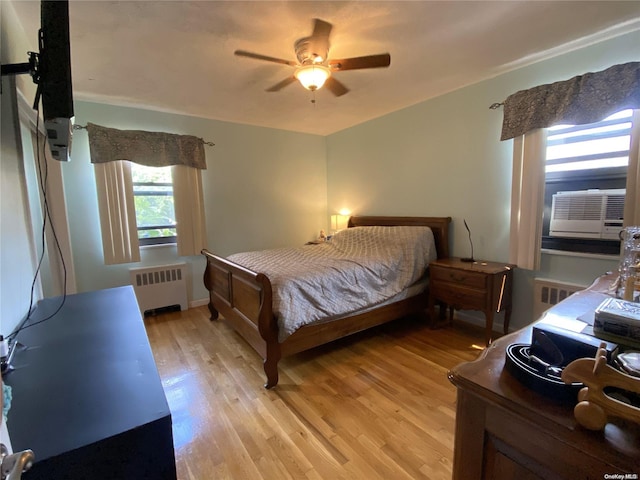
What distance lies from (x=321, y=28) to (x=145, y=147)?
8.01 ft

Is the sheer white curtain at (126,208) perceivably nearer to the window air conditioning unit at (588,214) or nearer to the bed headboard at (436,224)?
the bed headboard at (436,224)

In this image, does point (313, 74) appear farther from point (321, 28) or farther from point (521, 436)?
point (521, 436)

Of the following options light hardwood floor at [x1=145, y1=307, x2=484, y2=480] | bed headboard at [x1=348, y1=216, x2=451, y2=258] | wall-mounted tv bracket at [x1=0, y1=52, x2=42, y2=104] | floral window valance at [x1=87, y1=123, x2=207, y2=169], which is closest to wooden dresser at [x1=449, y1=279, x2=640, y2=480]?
light hardwood floor at [x1=145, y1=307, x2=484, y2=480]

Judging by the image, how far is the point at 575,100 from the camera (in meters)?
2.12

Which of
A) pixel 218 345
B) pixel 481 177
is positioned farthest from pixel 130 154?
pixel 481 177

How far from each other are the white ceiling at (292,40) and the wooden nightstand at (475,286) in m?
1.73

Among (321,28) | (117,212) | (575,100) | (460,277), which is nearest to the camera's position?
(321,28)

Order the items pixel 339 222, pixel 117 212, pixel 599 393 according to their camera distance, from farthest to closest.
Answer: pixel 339 222, pixel 117 212, pixel 599 393

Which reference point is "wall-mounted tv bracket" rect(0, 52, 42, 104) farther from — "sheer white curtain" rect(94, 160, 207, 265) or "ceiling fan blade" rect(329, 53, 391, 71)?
"sheer white curtain" rect(94, 160, 207, 265)

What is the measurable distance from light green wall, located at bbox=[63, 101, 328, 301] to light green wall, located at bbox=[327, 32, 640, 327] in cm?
107

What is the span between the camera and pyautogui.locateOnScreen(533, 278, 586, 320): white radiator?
2.36m

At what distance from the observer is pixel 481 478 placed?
680 mm

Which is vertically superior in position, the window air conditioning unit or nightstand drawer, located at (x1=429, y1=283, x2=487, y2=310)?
the window air conditioning unit

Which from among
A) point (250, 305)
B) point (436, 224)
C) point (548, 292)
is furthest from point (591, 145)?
point (250, 305)
